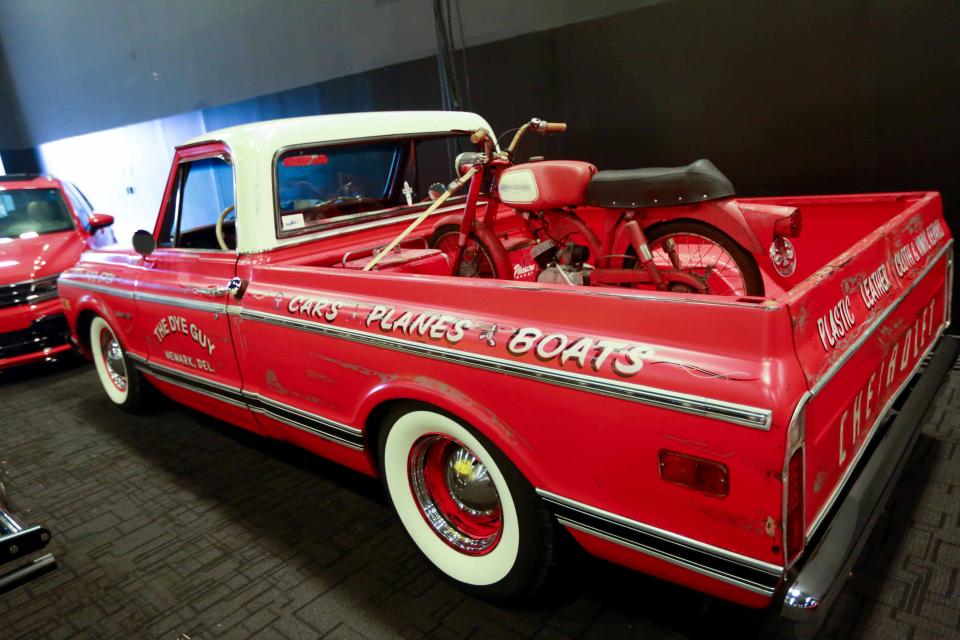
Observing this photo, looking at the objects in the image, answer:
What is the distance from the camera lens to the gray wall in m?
4.87

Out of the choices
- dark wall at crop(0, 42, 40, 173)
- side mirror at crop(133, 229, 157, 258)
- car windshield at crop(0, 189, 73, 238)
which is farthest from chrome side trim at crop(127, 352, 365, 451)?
dark wall at crop(0, 42, 40, 173)

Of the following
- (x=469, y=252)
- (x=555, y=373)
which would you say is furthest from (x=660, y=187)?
(x=555, y=373)

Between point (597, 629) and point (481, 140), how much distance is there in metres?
1.97

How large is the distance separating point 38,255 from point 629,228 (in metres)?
4.55

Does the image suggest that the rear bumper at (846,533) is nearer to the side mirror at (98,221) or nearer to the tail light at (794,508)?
the tail light at (794,508)

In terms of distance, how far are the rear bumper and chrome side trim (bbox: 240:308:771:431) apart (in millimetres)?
372

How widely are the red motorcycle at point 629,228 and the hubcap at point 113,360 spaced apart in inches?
82.2

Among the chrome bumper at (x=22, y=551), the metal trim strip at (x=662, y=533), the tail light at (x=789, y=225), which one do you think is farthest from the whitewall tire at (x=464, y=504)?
the tail light at (x=789, y=225)

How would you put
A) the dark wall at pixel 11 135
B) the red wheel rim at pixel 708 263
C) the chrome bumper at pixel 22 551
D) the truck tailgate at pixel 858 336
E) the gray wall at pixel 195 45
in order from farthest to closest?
the dark wall at pixel 11 135 < the gray wall at pixel 195 45 < the red wheel rim at pixel 708 263 < the chrome bumper at pixel 22 551 < the truck tailgate at pixel 858 336

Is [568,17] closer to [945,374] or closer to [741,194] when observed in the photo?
[741,194]

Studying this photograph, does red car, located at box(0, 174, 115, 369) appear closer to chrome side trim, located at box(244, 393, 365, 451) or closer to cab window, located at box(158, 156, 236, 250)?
cab window, located at box(158, 156, 236, 250)

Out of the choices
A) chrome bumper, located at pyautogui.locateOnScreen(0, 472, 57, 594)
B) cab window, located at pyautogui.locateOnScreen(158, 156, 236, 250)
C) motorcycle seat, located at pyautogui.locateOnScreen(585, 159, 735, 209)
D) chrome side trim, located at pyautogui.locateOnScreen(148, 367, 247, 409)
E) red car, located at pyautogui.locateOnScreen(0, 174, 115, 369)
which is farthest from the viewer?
red car, located at pyautogui.locateOnScreen(0, 174, 115, 369)

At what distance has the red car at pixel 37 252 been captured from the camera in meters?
4.34

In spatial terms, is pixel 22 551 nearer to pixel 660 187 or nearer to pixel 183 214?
pixel 183 214
